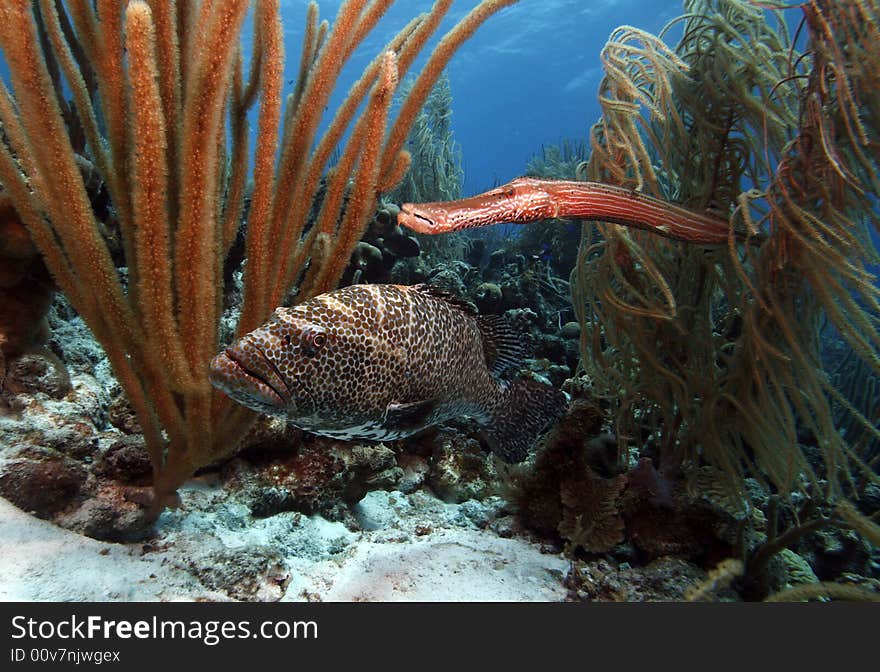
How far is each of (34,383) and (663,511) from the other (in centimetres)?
476

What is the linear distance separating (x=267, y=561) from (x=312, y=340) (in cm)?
140

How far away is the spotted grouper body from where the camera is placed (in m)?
2.20

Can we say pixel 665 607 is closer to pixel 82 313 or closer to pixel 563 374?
pixel 82 313

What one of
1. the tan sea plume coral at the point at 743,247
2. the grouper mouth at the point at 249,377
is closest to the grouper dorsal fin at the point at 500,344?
the tan sea plume coral at the point at 743,247

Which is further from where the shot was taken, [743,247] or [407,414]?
[743,247]

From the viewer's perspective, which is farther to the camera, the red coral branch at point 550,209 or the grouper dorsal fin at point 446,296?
the grouper dorsal fin at point 446,296

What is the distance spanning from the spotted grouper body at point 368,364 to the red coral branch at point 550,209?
2.86 ft

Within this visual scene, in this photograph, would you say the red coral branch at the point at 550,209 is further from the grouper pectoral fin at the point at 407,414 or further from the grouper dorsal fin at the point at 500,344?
the grouper dorsal fin at the point at 500,344

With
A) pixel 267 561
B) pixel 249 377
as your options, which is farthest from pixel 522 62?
pixel 267 561

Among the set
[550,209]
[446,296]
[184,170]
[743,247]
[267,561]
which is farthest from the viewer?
[743,247]

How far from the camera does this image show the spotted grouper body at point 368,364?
220cm

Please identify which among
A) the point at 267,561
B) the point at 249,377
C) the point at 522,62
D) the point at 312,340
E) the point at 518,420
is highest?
the point at 522,62

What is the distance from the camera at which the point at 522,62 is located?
57.1m

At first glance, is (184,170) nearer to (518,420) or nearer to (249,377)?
(249,377)
